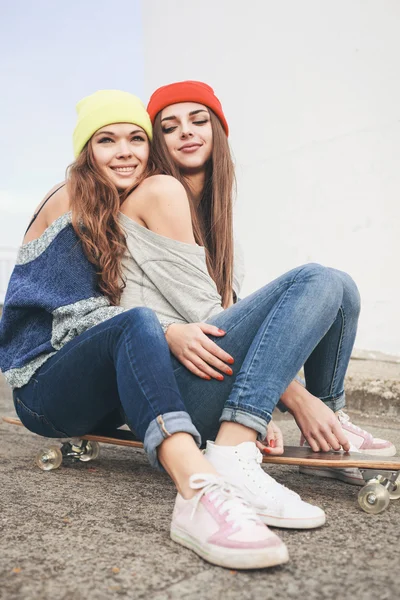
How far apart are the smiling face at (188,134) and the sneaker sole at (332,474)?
1.18 m

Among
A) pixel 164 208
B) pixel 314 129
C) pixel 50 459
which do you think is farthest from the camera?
pixel 314 129

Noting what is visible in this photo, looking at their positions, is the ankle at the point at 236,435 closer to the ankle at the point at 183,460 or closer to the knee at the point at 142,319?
the ankle at the point at 183,460

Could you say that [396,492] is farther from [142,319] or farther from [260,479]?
[142,319]

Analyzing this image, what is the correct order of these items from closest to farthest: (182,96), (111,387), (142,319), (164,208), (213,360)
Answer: (142,319)
(213,360)
(111,387)
(164,208)
(182,96)

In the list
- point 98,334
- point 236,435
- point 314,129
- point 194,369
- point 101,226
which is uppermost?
point 314,129

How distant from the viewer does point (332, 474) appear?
2062mm

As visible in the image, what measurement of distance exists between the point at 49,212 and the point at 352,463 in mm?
1185

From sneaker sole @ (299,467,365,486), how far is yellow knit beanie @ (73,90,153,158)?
4.32 ft

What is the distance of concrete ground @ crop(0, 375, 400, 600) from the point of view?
114 cm

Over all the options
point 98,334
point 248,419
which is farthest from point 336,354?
point 98,334

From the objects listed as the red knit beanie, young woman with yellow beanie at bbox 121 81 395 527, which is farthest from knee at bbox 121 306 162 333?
the red knit beanie

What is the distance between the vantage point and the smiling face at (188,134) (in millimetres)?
2344

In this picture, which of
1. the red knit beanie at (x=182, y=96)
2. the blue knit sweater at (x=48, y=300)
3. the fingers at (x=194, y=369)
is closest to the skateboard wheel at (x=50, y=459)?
the blue knit sweater at (x=48, y=300)

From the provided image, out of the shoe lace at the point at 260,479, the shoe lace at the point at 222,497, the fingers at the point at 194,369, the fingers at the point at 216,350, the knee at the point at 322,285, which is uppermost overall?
the knee at the point at 322,285
